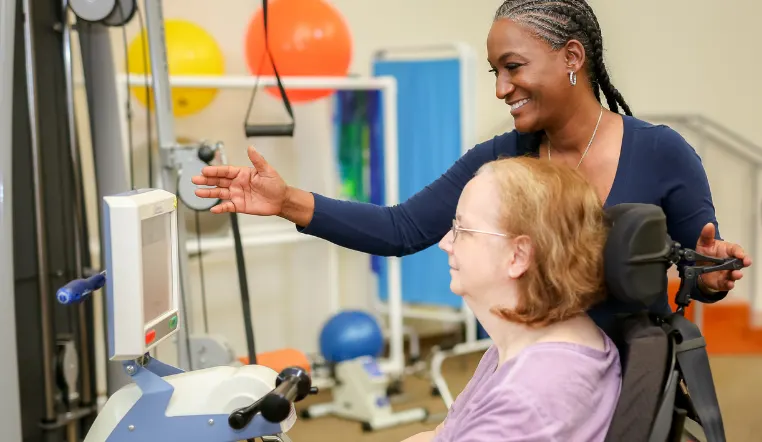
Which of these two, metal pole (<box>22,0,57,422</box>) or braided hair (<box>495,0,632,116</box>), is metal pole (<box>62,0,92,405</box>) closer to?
metal pole (<box>22,0,57,422</box>)

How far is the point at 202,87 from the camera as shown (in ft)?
10.2

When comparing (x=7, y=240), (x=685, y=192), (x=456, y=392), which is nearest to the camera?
(x=685, y=192)

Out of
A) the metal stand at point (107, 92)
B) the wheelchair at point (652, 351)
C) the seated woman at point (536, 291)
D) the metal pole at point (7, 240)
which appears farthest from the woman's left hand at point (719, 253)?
the metal stand at point (107, 92)

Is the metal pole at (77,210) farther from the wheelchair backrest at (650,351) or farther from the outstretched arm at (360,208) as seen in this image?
the wheelchair backrest at (650,351)

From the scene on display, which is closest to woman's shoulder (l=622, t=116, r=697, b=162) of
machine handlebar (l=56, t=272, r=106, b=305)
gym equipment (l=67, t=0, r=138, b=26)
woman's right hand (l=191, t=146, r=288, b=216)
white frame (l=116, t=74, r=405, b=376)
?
woman's right hand (l=191, t=146, r=288, b=216)

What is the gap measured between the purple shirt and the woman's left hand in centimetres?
Answer: 30

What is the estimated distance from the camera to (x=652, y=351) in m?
1.14

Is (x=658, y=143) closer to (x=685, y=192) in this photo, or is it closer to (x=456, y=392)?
(x=685, y=192)

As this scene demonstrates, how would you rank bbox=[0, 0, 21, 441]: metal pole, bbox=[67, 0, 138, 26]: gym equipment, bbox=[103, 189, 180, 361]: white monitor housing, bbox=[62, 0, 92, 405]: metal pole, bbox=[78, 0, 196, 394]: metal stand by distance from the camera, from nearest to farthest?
bbox=[103, 189, 180, 361]: white monitor housing
bbox=[0, 0, 21, 441]: metal pole
bbox=[67, 0, 138, 26]: gym equipment
bbox=[62, 0, 92, 405]: metal pole
bbox=[78, 0, 196, 394]: metal stand

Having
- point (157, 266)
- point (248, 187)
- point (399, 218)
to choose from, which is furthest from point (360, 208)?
point (157, 266)

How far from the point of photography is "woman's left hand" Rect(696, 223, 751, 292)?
4.31 feet

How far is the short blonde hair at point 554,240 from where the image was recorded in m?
1.15

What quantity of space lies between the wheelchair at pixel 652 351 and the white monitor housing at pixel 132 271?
68cm

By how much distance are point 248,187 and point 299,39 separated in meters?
1.70
